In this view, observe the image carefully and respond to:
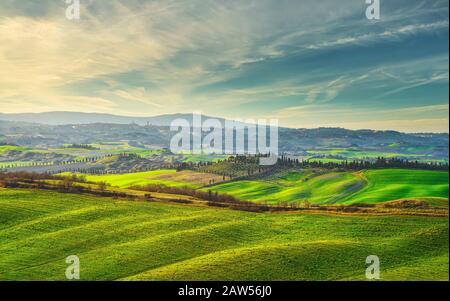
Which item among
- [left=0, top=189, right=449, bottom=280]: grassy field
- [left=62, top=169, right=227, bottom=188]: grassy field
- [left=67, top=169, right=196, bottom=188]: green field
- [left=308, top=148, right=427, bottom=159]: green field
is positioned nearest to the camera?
[left=0, top=189, right=449, bottom=280]: grassy field

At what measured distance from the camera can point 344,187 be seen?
49.5 m

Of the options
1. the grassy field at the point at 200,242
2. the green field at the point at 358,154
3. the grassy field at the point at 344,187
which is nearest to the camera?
the grassy field at the point at 200,242

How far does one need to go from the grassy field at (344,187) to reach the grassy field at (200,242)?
49.9 ft

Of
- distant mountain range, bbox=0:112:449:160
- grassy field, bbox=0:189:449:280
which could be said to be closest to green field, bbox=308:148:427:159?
distant mountain range, bbox=0:112:449:160

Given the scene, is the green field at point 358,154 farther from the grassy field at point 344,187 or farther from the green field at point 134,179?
the green field at point 134,179

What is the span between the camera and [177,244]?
905 inches

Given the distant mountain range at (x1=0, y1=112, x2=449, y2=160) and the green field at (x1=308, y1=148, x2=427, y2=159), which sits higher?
the distant mountain range at (x1=0, y1=112, x2=449, y2=160)

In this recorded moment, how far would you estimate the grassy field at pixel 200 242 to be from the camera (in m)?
18.8

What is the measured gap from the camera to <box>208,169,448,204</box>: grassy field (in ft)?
147

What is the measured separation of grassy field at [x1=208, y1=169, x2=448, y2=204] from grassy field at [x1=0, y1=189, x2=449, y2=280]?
1521cm

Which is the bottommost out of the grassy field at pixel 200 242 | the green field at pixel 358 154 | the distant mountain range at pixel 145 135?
the grassy field at pixel 200 242

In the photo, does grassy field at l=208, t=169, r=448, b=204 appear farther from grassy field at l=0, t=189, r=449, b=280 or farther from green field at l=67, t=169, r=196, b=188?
grassy field at l=0, t=189, r=449, b=280

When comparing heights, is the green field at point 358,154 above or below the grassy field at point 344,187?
above

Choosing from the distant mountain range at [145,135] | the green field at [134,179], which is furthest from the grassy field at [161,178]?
the distant mountain range at [145,135]
